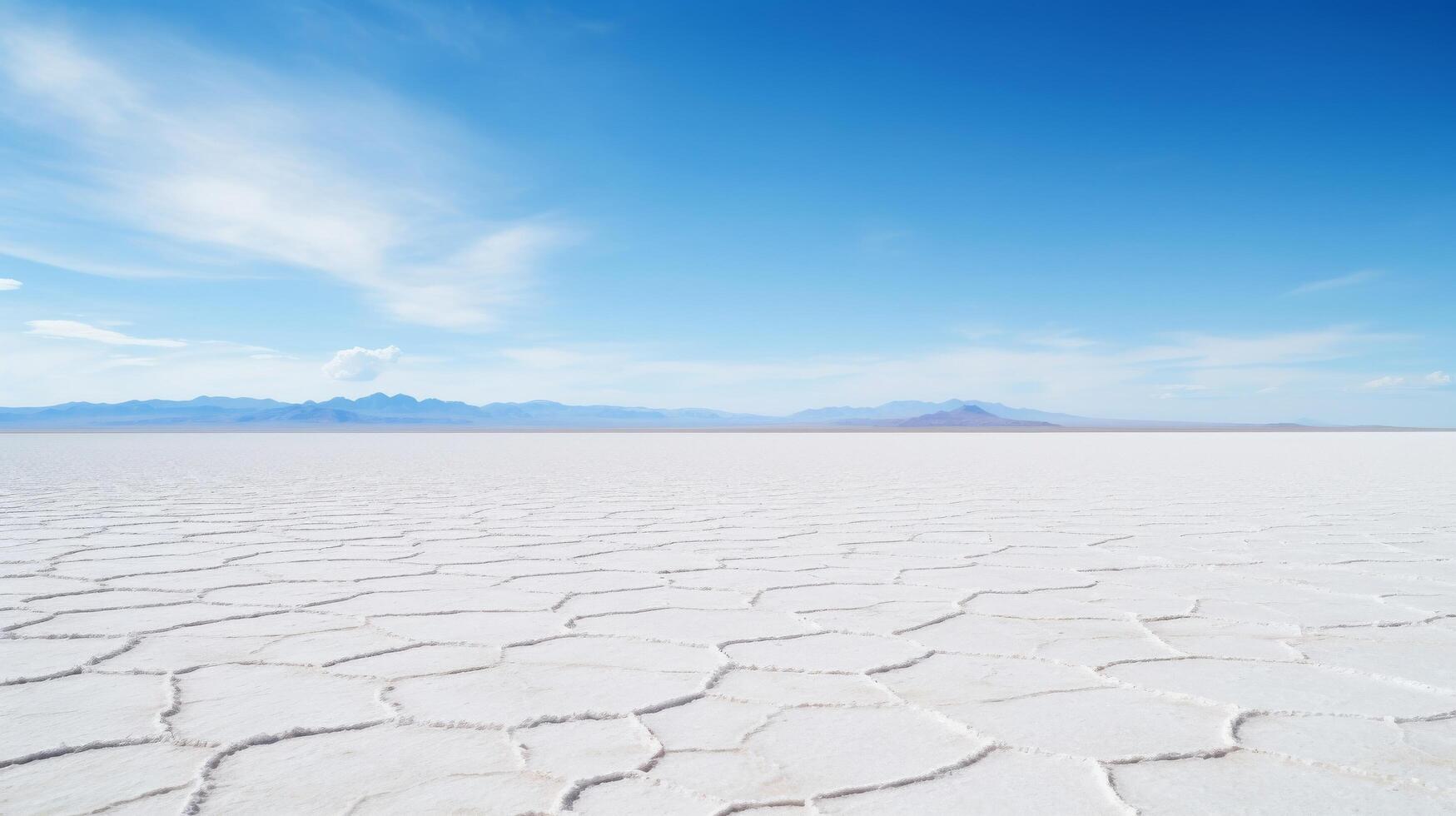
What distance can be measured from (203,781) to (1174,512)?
3.94m

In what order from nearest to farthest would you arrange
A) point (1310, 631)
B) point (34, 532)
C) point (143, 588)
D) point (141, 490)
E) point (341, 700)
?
point (341, 700), point (1310, 631), point (143, 588), point (34, 532), point (141, 490)

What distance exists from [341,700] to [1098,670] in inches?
47.0

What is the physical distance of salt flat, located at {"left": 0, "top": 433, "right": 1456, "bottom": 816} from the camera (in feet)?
3.42

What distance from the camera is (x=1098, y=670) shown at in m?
1.51

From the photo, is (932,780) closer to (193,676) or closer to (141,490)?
(193,676)

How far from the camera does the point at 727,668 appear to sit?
1521 millimetres

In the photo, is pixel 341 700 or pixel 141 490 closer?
pixel 341 700

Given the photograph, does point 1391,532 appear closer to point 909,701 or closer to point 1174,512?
point 1174,512

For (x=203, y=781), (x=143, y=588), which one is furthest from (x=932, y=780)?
(x=143, y=588)

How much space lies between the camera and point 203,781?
40.9 inches

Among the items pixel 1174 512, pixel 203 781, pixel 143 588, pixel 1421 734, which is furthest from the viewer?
pixel 1174 512

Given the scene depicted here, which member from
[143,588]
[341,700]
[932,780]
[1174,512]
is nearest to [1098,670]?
[932,780]

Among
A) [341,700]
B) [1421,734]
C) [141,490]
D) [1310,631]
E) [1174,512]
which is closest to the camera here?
[1421,734]

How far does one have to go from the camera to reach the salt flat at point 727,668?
1042 millimetres
